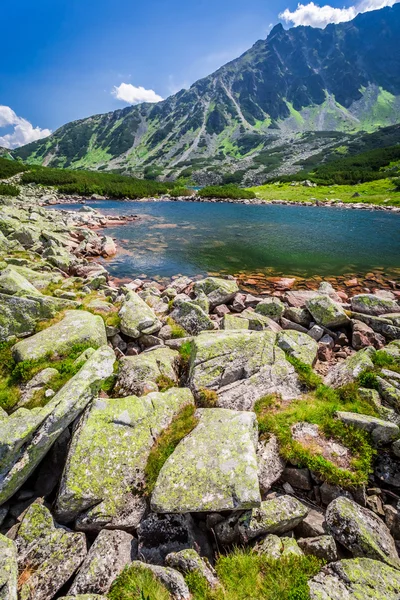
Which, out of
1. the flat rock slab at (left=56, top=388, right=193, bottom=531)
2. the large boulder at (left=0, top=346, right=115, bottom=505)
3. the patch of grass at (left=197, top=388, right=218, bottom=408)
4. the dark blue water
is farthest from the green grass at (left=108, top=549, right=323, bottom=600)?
the dark blue water

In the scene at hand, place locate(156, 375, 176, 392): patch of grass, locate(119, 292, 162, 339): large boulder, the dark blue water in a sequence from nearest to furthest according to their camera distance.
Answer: locate(156, 375, 176, 392): patch of grass, locate(119, 292, 162, 339): large boulder, the dark blue water

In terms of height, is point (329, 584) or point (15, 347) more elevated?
point (15, 347)

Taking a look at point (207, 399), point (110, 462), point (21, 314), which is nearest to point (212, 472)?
point (110, 462)

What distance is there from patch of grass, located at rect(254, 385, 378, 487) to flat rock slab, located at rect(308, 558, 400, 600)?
1634 mm

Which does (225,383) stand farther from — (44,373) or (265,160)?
(265,160)

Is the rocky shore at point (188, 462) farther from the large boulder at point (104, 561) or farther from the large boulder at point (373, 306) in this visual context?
the large boulder at point (373, 306)

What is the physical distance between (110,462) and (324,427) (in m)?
5.47

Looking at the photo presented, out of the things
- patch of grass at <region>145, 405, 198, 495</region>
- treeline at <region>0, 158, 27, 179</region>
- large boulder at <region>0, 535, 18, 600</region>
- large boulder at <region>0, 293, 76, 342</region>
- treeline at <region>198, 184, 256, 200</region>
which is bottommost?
patch of grass at <region>145, 405, 198, 495</region>

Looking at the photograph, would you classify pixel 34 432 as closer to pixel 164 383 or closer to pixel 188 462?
pixel 188 462

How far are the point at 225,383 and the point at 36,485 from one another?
5.42 meters

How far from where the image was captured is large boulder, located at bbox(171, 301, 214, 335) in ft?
41.1

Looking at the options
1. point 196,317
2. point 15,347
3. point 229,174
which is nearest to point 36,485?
point 15,347

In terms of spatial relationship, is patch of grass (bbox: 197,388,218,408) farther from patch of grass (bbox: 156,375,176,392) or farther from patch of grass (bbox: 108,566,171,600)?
patch of grass (bbox: 108,566,171,600)

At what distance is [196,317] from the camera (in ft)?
42.1
